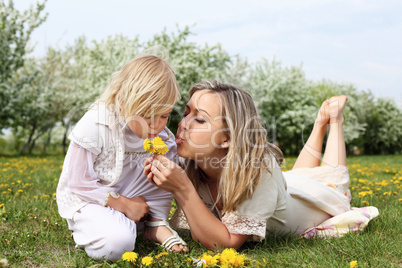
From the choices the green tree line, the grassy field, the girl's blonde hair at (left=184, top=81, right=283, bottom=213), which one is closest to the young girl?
the grassy field

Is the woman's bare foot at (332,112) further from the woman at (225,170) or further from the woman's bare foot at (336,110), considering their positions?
the woman at (225,170)

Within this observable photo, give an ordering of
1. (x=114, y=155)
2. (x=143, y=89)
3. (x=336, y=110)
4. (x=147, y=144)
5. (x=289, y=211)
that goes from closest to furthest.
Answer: (x=147, y=144) < (x=143, y=89) < (x=114, y=155) < (x=289, y=211) < (x=336, y=110)

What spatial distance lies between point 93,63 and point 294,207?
14874mm

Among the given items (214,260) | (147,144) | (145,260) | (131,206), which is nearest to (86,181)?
(131,206)

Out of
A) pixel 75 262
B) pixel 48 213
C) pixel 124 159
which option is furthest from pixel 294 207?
pixel 48 213

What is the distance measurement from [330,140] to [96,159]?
248cm

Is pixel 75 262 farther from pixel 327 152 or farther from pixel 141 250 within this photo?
pixel 327 152

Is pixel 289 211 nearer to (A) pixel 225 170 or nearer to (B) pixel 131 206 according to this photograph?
(A) pixel 225 170

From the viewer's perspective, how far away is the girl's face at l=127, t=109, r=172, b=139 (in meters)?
2.34

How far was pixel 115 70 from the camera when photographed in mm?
14203

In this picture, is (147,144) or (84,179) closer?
(147,144)

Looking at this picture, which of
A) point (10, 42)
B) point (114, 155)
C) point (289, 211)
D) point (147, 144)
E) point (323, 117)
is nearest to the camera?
point (147, 144)

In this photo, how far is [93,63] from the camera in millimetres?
16219

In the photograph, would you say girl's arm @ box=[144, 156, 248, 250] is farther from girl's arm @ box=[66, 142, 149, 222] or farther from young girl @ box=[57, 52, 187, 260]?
girl's arm @ box=[66, 142, 149, 222]
